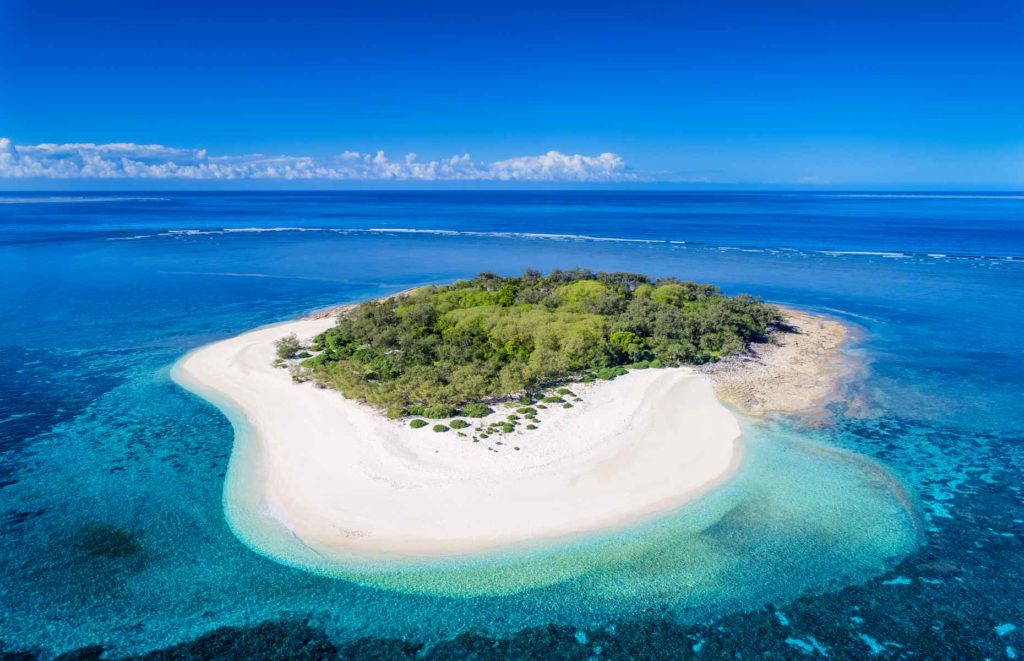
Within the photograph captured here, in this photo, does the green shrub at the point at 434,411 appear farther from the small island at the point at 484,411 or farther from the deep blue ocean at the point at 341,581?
the deep blue ocean at the point at 341,581

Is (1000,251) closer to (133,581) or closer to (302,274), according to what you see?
(302,274)

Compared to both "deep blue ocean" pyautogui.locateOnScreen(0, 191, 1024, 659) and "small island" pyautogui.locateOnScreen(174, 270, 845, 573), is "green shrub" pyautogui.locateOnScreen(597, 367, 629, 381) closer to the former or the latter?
"small island" pyautogui.locateOnScreen(174, 270, 845, 573)

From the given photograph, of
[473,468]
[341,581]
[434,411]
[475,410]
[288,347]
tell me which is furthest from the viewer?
[288,347]

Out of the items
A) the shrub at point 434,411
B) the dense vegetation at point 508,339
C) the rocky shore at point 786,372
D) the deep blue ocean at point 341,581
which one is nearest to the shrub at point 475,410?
the dense vegetation at point 508,339

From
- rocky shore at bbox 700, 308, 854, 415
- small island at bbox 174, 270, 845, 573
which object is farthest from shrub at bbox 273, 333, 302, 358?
rocky shore at bbox 700, 308, 854, 415

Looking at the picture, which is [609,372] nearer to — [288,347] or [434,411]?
[434,411]

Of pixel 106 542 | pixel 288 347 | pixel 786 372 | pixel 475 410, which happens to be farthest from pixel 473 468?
pixel 786 372
